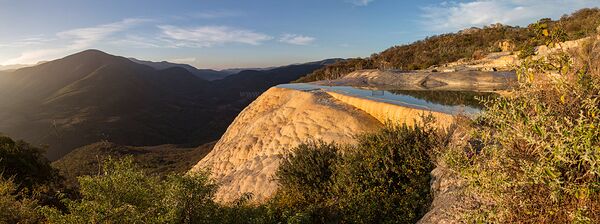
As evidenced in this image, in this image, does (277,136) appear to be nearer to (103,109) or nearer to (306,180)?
(306,180)

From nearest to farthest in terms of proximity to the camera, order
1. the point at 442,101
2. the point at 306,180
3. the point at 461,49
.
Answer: the point at 306,180, the point at 442,101, the point at 461,49

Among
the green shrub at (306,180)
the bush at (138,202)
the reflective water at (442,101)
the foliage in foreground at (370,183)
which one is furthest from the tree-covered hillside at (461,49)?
the bush at (138,202)

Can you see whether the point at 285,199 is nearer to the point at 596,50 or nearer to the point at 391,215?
the point at 391,215

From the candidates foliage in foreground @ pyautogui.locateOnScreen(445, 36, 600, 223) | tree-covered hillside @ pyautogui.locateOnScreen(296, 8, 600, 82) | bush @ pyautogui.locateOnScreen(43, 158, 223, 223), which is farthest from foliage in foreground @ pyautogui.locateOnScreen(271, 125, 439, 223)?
tree-covered hillside @ pyautogui.locateOnScreen(296, 8, 600, 82)

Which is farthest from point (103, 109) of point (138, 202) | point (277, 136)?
point (138, 202)

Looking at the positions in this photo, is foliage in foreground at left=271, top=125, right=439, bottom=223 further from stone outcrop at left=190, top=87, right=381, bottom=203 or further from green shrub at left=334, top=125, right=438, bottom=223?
stone outcrop at left=190, top=87, right=381, bottom=203
